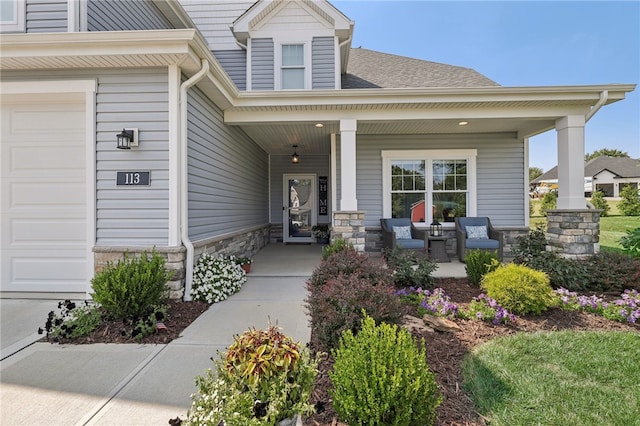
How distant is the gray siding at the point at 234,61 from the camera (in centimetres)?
729

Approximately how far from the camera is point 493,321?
3.04 m

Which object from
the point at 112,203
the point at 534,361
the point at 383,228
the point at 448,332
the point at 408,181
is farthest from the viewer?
the point at 408,181

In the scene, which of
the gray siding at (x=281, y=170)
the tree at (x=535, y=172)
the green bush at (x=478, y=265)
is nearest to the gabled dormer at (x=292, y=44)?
the gray siding at (x=281, y=170)

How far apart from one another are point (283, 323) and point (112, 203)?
8.48 ft

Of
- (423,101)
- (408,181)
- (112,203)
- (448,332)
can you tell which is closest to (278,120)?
(423,101)

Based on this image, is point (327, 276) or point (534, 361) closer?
point (534, 361)

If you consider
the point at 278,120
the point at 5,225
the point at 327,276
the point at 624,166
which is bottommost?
the point at 327,276

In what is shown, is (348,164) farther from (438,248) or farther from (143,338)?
(143,338)

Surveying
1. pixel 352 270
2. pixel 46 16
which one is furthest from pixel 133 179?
pixel 352 270

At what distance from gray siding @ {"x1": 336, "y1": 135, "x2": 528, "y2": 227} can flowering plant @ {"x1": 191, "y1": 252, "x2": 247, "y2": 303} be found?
3.38 m

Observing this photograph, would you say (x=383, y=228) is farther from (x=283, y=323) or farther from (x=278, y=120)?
(x=283, y=323)

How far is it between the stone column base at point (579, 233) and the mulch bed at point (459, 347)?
241 cm

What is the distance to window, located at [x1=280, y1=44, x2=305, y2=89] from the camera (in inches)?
269

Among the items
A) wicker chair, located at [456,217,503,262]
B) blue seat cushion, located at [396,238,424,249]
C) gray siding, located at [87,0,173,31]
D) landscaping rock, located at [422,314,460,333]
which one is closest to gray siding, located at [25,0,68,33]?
gray siding, located at [87,0,173,31]
